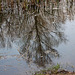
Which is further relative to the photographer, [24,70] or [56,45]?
[56,45]

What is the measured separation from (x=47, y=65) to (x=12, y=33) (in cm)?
349

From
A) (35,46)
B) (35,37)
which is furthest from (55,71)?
(35,37)

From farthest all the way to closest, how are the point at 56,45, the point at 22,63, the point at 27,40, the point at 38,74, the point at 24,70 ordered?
the point at 27,40, the point at 56,45, the point at 22,63, the point at 24,70, the point at 38,74

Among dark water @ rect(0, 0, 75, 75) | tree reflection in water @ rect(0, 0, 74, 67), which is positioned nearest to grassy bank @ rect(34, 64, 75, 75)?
dark water @ rect(0, 0, 75, 75)

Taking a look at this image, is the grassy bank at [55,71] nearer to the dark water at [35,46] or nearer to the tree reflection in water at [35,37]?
the dark water at [35,46]

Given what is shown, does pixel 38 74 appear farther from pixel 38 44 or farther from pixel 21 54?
pixel 38 44

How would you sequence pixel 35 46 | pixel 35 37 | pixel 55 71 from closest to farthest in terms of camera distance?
pixel 55 71 < pixel 35 46 < pixel 35 37

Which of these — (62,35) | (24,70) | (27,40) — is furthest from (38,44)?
(24,70)

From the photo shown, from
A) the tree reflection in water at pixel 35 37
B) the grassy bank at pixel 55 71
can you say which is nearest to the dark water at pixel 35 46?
the tree reflection in water at pixel 35 37

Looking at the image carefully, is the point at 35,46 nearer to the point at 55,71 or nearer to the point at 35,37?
the point at 35,37

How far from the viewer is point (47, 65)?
4508mm

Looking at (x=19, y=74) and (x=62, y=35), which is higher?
(x=62, y=35)

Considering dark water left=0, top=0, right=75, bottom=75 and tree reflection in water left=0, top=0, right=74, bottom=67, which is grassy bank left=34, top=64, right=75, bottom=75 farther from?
tree reflection in water left=0, top=0, right=74, bottom=67

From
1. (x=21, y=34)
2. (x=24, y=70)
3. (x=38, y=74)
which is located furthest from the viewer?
(x=21, y=34)
